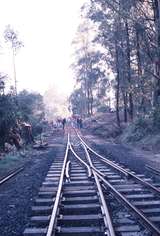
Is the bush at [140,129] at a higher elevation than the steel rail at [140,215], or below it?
higher

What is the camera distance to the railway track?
810cm

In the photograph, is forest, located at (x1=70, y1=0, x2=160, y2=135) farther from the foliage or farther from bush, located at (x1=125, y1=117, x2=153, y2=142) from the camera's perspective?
the foliage

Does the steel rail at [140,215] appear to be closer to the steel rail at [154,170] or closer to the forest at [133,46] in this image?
the steel rail at [154,170]

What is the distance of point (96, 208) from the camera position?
9.73 meters

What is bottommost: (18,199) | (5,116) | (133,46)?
(18,199)

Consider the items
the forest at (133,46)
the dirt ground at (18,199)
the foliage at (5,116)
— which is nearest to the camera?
the dirt ground at (18,199)

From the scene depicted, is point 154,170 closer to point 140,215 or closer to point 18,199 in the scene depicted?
point 18,199

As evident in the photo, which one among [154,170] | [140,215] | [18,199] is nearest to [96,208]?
[140,215]

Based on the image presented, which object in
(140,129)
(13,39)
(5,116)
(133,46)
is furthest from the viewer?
(13,39)

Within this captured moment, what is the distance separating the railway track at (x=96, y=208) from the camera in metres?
8.10

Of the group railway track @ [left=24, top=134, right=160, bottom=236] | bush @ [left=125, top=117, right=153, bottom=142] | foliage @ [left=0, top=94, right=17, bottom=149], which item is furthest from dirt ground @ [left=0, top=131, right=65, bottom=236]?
bush @ [left=125, top=117, right=153, bottom=142]

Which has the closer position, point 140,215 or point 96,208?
point 140,215

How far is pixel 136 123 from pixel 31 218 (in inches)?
1032

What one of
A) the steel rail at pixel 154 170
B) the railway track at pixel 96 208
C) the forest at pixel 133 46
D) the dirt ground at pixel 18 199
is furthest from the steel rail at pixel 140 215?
the forest at pixel 133 46
